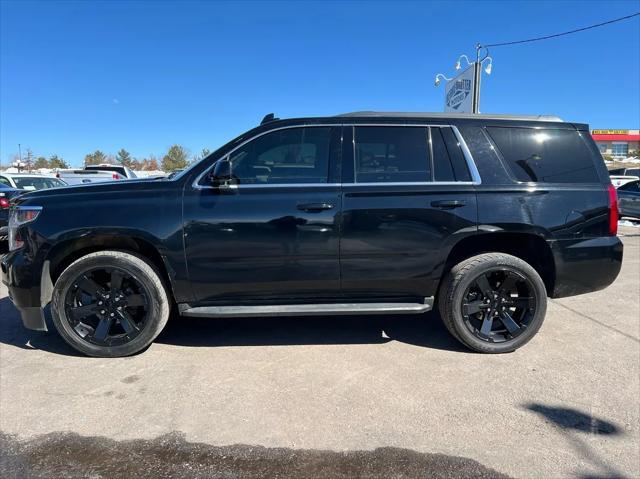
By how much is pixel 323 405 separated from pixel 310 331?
1364mm

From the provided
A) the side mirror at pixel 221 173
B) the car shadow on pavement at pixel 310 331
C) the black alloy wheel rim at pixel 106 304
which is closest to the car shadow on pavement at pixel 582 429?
the car shadow on pavement at pixel 310 331

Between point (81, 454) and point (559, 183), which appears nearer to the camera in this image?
point (81, 454)

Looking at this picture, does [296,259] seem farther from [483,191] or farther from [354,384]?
[483,191]

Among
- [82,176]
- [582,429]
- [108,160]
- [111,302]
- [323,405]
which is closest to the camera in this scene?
[582,429]

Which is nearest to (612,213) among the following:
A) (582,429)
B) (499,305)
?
(499,305)

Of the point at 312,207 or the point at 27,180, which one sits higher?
the point at 27,180

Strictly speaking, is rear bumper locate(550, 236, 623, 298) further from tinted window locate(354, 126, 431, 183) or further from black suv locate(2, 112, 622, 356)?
tinted window locate(354, 126, 431, 183)

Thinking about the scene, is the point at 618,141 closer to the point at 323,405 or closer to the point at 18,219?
the point at 323,405

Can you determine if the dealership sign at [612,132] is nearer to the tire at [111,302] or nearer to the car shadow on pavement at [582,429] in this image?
the car shadow on pavement at [582,429]

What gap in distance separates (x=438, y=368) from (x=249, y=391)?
151cm

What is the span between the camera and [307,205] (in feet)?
11.5

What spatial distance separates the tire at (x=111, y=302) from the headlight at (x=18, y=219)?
0.47 meters

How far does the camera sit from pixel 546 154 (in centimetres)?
376

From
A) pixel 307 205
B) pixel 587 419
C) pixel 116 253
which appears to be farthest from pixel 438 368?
pixel 116 253
